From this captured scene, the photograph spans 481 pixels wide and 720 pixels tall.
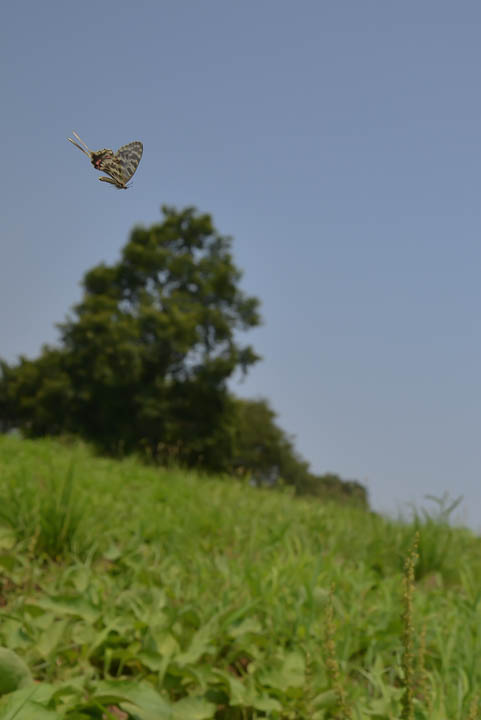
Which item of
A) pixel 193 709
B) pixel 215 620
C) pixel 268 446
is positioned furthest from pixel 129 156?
pixel 268 446

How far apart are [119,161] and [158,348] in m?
21.1

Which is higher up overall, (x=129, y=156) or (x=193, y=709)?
(x=129, y=156)

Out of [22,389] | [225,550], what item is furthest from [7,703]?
[22,389]

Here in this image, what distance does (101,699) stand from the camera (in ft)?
6.66

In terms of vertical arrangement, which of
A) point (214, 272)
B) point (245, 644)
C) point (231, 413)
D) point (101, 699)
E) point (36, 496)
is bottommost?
point (101, 699)

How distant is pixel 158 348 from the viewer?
2173cm

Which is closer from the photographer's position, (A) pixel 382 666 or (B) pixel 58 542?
(A) pixel 382 666

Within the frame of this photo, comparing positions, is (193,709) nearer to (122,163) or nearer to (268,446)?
(122,163)

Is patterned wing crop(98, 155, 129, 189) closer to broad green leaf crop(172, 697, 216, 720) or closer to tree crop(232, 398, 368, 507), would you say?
broad green leaf crop(172, 697, 216, 720)

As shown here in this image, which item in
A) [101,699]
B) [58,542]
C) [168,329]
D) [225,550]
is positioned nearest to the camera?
[101,699]

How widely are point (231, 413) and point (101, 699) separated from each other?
20.4 m

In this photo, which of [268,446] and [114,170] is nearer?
[114,170]

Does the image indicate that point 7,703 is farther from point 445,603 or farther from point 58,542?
point 445,603

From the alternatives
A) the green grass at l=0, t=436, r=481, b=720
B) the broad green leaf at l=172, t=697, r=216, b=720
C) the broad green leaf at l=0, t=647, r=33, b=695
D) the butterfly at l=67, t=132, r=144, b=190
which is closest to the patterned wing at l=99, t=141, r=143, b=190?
the butterfly at l=67, t=132, r=144, b=190
